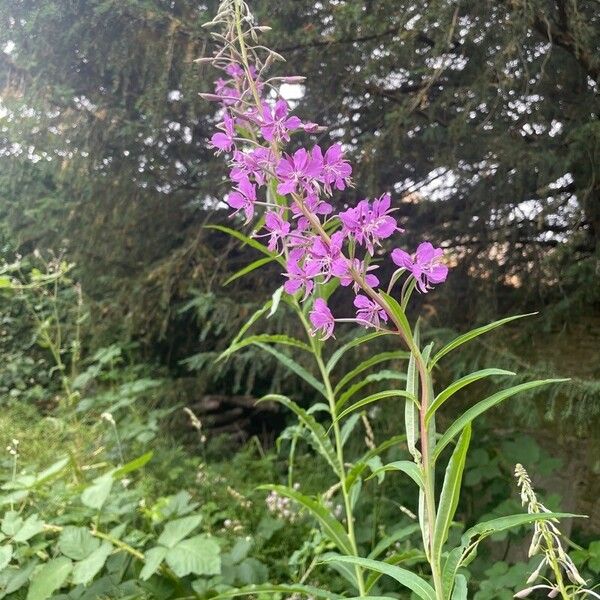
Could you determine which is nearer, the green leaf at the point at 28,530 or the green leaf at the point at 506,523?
the green leaf at the point at 506,523

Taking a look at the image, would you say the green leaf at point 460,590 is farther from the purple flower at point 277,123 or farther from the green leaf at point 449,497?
the purple flower at point 277,123

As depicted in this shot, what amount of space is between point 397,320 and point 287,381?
241cm

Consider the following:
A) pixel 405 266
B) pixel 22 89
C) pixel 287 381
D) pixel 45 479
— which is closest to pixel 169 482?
pixel 287 381

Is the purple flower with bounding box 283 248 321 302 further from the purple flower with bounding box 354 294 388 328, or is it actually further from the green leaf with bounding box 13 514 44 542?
the green leaf with bounding box 13 514 44 542

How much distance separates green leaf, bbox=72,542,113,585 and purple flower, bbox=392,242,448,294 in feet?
3.99

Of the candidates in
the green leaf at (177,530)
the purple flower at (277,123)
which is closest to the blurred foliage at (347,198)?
the green leaf at (177,530)

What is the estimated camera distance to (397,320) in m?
0.94

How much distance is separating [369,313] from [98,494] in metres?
1.23

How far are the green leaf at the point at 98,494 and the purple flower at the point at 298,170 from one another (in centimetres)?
122

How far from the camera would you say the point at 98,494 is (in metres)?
1.84

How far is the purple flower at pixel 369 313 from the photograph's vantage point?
959mm

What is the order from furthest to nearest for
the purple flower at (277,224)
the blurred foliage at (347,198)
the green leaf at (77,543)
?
the blurred foliage at (347,198) → the green leaf at (77,543) → the purple flower at (277,224)

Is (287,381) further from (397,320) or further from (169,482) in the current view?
(397,320)

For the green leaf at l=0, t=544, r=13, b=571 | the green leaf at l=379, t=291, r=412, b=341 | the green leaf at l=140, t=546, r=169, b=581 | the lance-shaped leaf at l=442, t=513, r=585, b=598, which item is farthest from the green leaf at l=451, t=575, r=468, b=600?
the green leaf at l=0, t=544, r=13, b=571
